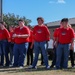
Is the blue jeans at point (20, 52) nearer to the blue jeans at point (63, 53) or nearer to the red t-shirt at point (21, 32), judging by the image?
the red t-shirt at point (21, 32)

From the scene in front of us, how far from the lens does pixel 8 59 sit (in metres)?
14.3

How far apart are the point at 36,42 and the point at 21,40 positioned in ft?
2.55

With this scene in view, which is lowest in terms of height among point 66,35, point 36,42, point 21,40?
point 36,42

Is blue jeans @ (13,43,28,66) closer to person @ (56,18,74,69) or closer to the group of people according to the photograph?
the group of people

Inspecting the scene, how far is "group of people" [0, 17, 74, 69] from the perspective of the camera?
12.4m

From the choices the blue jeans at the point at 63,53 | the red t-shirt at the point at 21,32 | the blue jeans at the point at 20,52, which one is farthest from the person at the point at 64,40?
the blue jeans at the point at 20,52

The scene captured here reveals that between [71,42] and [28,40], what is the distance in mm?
2007

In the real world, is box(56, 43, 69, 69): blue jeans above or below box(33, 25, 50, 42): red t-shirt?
below

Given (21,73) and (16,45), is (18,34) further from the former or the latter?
(21,73)

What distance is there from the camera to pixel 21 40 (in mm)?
13125

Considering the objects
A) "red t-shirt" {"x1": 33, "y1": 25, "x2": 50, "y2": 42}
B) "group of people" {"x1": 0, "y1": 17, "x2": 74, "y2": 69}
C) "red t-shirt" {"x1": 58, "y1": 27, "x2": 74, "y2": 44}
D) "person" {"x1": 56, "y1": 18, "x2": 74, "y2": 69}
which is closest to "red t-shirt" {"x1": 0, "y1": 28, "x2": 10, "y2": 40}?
"group of people" {"x1": 0, "y1": 17, "x2": 74, "y2": 69}

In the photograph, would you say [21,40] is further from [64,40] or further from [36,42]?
[64,40]

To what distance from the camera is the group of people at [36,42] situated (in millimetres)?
12430

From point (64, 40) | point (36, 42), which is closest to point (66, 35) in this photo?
point (64, 40)
